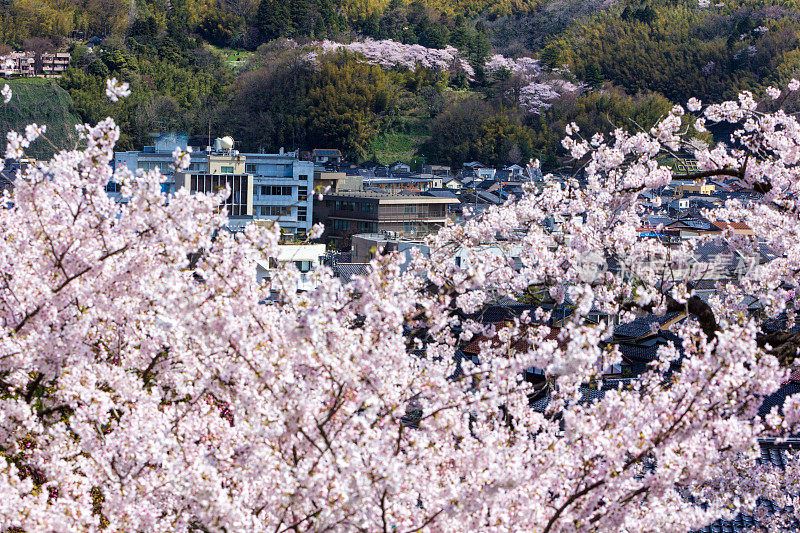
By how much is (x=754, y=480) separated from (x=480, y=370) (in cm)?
193

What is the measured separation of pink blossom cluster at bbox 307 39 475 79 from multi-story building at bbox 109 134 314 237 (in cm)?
2133

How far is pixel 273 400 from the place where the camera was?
2.38m

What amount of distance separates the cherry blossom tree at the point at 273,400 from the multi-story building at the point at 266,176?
70.6ft

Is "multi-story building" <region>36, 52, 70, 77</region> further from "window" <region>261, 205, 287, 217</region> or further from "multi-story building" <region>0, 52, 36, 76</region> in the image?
"window" <region>261, 205, 287, 217</region>

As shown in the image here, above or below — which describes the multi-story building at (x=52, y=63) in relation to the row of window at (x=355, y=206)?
above

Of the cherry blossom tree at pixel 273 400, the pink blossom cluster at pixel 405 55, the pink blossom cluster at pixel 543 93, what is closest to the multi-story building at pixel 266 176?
the pink blossom cluster at pixel 543 93

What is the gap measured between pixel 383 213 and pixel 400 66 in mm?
24679

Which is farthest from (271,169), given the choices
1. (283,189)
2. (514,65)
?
(514,65)

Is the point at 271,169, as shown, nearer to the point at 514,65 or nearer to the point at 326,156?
the point at 326,156

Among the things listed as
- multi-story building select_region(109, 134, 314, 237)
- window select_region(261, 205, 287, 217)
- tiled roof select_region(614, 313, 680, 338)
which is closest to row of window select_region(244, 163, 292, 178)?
multi-story building select_region(109, 134, 314, 237)

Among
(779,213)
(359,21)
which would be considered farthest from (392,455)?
(359,21)

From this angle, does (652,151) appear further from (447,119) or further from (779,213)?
(447,119)

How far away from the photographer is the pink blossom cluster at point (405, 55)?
156ft

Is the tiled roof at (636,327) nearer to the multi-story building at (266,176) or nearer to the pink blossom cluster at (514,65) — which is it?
the multi-story building at (266,176)
